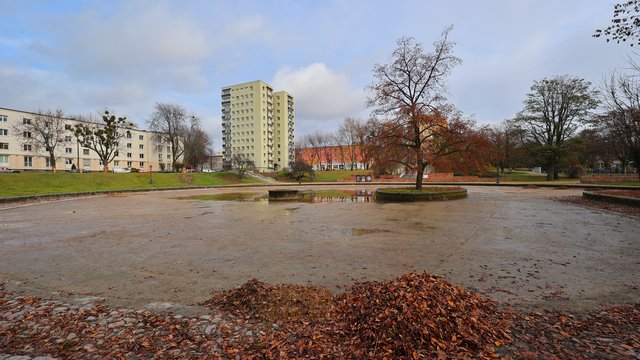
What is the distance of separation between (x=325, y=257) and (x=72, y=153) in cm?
7755

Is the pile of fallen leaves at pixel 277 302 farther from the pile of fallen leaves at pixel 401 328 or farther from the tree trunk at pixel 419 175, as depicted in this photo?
the tree trunk at pixel 419 175

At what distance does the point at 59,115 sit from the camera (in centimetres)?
5022

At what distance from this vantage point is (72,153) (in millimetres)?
63219

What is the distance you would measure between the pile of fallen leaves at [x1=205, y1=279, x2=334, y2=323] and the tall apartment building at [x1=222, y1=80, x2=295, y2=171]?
9117 centimetres

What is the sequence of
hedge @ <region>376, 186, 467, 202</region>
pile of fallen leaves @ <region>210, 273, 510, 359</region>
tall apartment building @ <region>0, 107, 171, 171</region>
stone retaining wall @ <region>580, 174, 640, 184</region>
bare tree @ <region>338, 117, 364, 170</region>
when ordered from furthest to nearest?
1. bare tree @ <region>338, 117, 364, 170</region>
2. tall apartment building @ <region>0, 107, 171, 171</region>
3. stone retaining wall @ <region>580, 174, 640, 184</region>
4. hedge @ <region>376, 186, 467, 202</region>
5. pile of fallen leaves @ <region>210, 273, 510, 359</region>

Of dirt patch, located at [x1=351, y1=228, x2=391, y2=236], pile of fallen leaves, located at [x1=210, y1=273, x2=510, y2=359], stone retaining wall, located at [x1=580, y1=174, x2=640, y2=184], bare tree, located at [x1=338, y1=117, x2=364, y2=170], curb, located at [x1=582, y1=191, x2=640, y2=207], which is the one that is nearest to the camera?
pile of fallen leaves, located at [x1=210, y1=273, x2=510, y2=359]

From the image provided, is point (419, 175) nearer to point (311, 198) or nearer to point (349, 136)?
point (311, 198)

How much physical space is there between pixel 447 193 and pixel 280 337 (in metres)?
18.6

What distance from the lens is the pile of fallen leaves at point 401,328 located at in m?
2.93

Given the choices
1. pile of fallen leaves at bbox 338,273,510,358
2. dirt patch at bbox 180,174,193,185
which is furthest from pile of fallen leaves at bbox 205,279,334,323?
dirt patch at bbox 180,174,193,185

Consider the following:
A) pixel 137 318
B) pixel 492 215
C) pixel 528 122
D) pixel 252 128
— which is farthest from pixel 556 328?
pixel 252 128

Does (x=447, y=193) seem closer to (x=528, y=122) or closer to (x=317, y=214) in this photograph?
(x=317, y=214)

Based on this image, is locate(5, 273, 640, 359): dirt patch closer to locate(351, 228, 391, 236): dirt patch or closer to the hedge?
locate(351, 228, 391, 236): dirt patch

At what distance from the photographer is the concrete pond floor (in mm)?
4809
